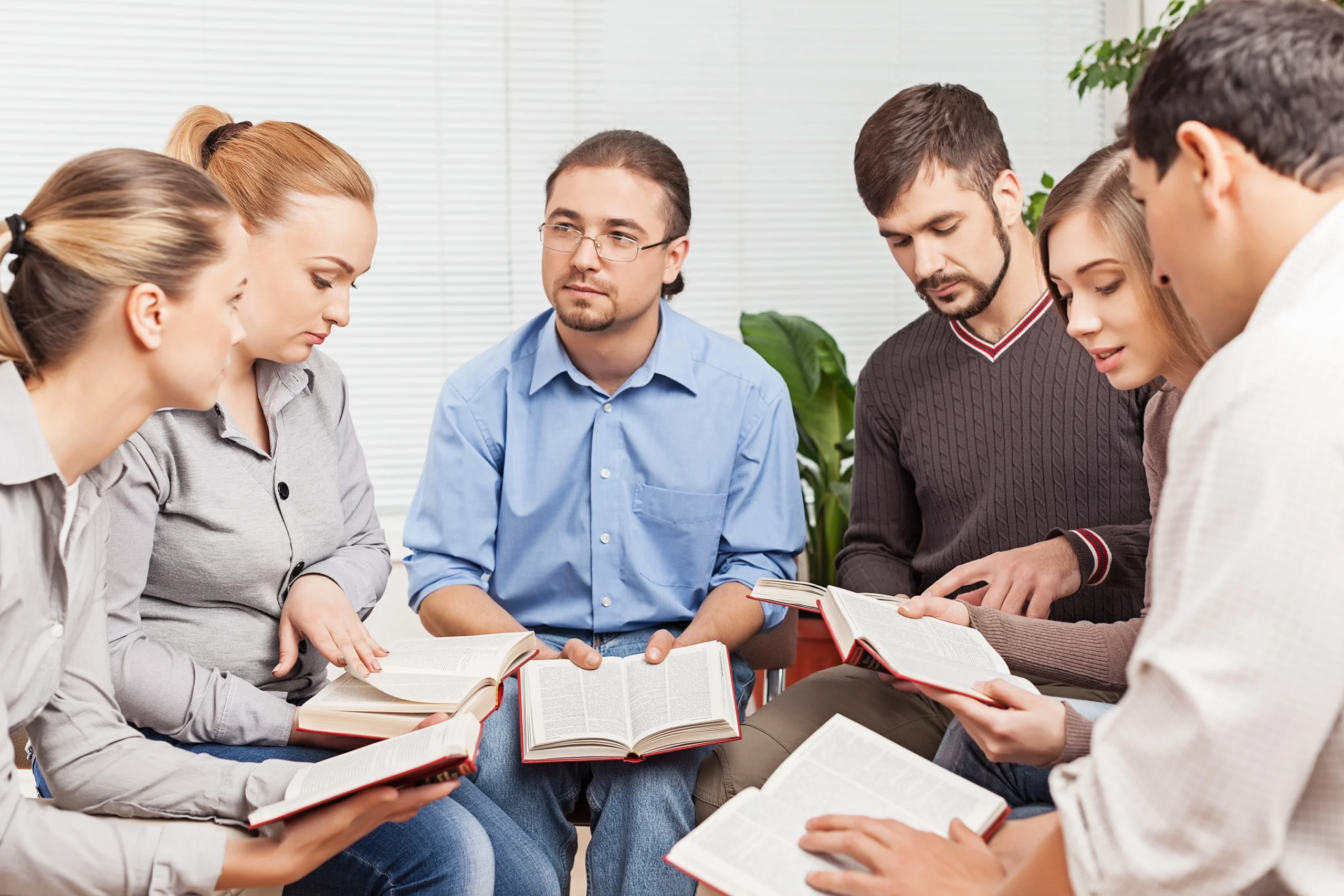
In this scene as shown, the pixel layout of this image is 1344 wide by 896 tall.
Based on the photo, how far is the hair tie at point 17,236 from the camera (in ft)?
3.82

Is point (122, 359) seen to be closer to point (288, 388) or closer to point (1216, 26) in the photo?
point (288, 388)

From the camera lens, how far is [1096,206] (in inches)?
58.9

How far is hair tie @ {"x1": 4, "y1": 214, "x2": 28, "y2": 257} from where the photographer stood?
116 centimetres

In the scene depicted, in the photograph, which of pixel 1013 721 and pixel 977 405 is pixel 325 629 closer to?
pixel 1013 721

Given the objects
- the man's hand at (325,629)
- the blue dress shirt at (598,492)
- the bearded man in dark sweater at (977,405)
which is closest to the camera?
the man's hand at (325,629)

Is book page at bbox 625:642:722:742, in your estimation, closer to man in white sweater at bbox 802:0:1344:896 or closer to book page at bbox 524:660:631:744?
book page at bbox 524:660:631:744

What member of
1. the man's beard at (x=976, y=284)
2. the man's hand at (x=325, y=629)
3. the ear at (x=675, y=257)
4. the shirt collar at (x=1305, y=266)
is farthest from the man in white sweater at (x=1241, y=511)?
the ear at (x=675, y=257)

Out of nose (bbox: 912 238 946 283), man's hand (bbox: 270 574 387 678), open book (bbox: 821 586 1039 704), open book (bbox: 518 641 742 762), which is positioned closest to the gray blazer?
man's hand (bbox: 270 574 387 678)

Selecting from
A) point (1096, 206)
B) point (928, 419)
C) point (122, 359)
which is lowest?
point (928, 419)

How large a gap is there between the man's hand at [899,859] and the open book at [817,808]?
25 millimetres

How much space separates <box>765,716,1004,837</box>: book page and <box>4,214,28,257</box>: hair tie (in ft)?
3.36

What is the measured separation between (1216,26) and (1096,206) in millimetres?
667

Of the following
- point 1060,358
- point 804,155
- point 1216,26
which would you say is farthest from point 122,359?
point 804,155

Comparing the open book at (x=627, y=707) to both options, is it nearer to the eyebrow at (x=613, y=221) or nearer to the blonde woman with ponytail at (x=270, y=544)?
the blonde woman with ponytail at (x=270, y=544)
